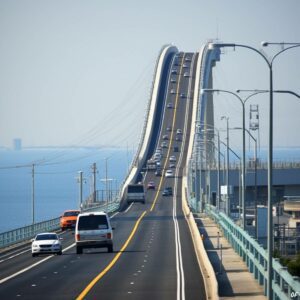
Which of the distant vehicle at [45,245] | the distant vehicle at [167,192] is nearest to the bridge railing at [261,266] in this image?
the distant vehicle at [45,245]

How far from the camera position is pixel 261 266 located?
118 ft

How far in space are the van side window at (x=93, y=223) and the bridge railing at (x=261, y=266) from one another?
6.42 meters

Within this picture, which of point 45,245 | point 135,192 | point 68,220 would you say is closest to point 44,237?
point 45,245

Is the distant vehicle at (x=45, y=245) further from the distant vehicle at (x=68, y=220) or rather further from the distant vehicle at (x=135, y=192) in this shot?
the distant vehicle at (x=135, y=192)

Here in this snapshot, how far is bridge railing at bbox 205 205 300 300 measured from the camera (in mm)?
26438

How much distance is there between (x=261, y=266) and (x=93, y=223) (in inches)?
967

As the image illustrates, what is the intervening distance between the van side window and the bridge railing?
642 cm

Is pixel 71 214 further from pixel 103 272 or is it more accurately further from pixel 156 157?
pixel 156 157

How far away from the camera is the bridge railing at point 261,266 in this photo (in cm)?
2644

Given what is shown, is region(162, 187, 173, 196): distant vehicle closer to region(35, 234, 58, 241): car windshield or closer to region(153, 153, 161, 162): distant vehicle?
region(153, 153, 161, 162): distant vehicle

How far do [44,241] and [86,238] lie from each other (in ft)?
7.57

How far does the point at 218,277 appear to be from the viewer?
41.1 metres

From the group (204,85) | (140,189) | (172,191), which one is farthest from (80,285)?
(204,85)

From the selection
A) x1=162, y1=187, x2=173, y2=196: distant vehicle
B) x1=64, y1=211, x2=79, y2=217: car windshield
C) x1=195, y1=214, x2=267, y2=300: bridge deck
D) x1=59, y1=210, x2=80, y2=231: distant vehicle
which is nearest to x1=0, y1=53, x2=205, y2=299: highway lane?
x1=195, y1=214, x2=267, y2=300: bridge deck
